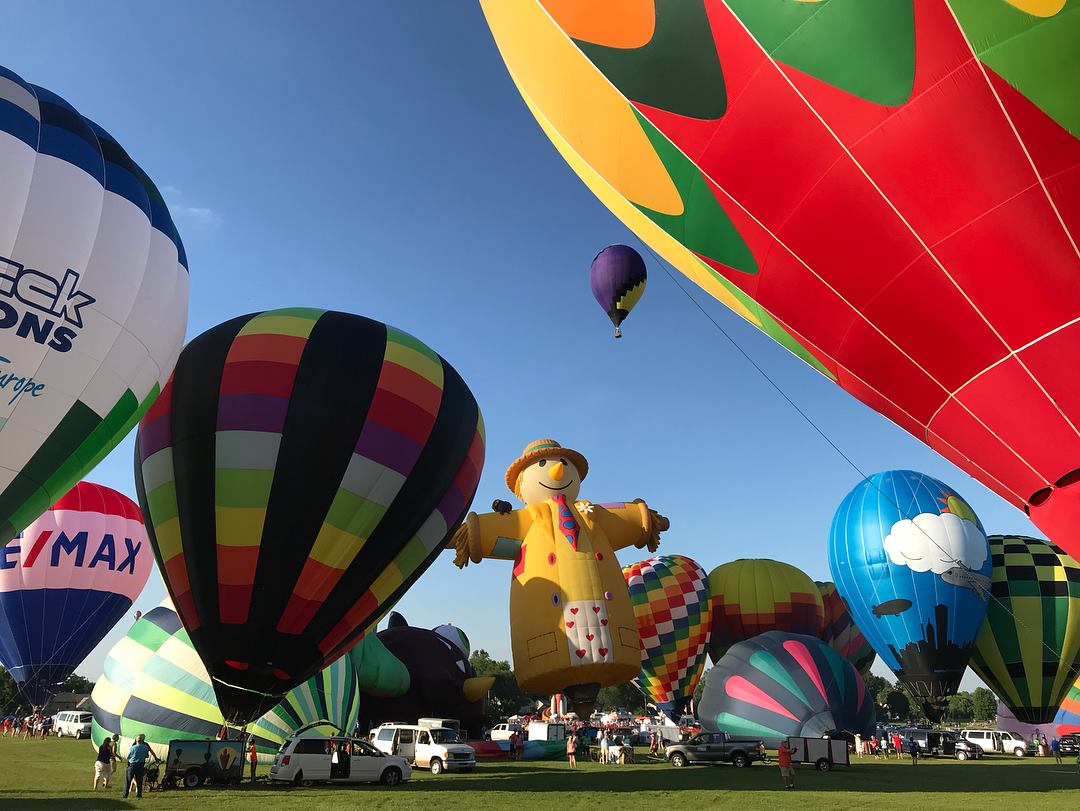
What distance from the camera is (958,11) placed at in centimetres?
508

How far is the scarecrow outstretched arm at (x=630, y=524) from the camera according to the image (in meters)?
16.8

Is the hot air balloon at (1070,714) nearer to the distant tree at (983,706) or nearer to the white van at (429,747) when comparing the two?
the white van at (429,747)

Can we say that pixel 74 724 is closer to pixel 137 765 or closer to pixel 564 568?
pixel 137 765

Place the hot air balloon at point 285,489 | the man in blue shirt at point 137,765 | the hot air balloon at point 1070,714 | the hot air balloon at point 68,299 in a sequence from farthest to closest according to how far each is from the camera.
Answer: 1. the hot air balloon at point 1070,714
2. the man in blue shirt at point 137,765
3. the hot air balloon at point 285,489
4. the hot air balloon at point 68,299

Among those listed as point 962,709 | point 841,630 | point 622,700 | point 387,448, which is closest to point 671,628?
point 841,630

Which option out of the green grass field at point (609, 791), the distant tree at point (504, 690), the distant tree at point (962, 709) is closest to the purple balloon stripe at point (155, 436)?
the green grass field at point (609, 791)

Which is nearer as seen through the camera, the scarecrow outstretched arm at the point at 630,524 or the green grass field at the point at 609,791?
the green grass field at the point at 609,791

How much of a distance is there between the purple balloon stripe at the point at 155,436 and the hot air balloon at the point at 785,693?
12.4m

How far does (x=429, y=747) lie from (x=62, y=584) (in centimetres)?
1223

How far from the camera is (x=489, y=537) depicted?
16250 mm

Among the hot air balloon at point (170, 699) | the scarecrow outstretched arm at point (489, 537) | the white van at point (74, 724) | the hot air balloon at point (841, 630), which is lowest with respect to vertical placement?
the white van at point (74, 724)

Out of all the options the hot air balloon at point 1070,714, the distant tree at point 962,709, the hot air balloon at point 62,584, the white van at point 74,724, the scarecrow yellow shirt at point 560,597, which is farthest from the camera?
the distant tree at point 962,709

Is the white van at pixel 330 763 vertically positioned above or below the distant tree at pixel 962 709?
above

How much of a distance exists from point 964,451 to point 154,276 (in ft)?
31.8
